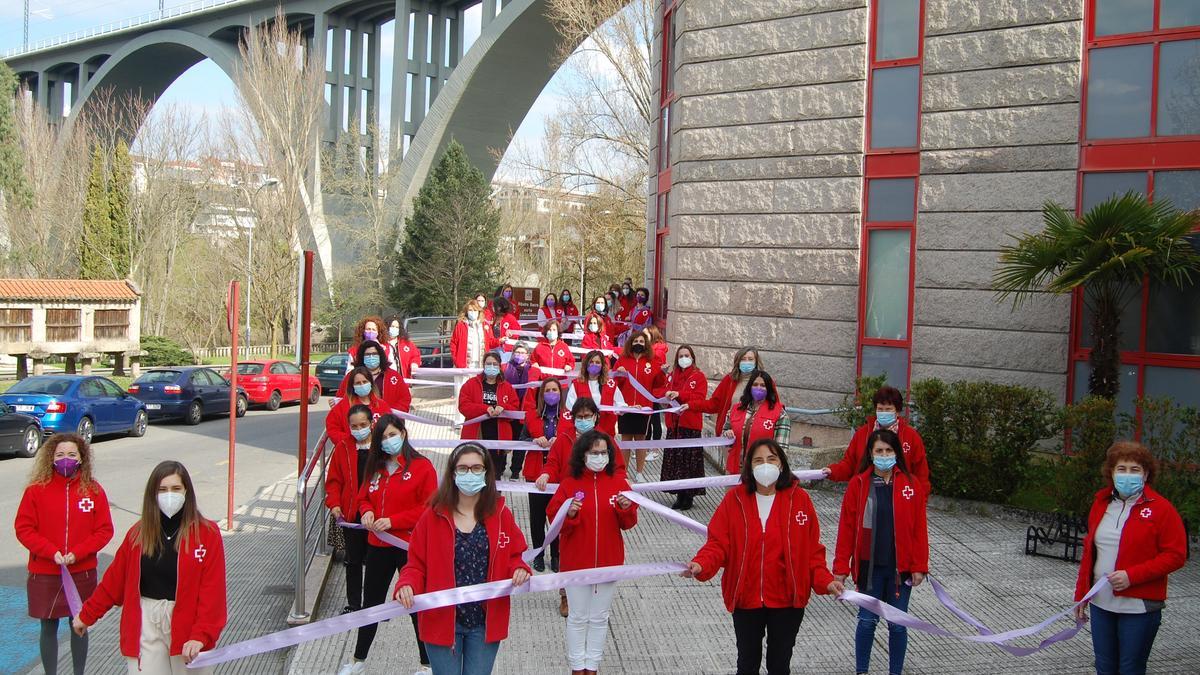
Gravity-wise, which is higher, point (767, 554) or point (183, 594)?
point (767, 554)

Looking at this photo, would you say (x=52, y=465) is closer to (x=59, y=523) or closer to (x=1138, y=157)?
(x=59, y=523)

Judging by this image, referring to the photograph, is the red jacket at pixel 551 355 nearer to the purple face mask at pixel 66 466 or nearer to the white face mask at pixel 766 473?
the purple face mask at pixel 66 466

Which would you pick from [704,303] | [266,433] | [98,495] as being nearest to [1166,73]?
[704,303]

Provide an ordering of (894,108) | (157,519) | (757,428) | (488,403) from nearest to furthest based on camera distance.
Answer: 1. (157,519)
2. (757,428)
3. (488,403)
4. (894,108)

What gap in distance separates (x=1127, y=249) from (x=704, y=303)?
622 centimetres

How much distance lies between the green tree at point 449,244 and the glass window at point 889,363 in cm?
3492

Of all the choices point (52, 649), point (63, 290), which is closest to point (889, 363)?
point (52, 649)

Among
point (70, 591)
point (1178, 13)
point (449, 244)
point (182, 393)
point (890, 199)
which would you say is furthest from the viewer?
point (449, 244)

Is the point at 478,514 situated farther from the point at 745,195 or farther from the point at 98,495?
the point at 745,195

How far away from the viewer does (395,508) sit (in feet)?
22.1

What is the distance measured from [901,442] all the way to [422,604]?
146 inches

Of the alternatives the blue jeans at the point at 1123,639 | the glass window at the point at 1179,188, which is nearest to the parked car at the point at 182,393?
the glass window at the point at 1179,188

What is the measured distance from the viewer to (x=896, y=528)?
6355mm

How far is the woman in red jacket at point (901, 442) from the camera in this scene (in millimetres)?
7344
